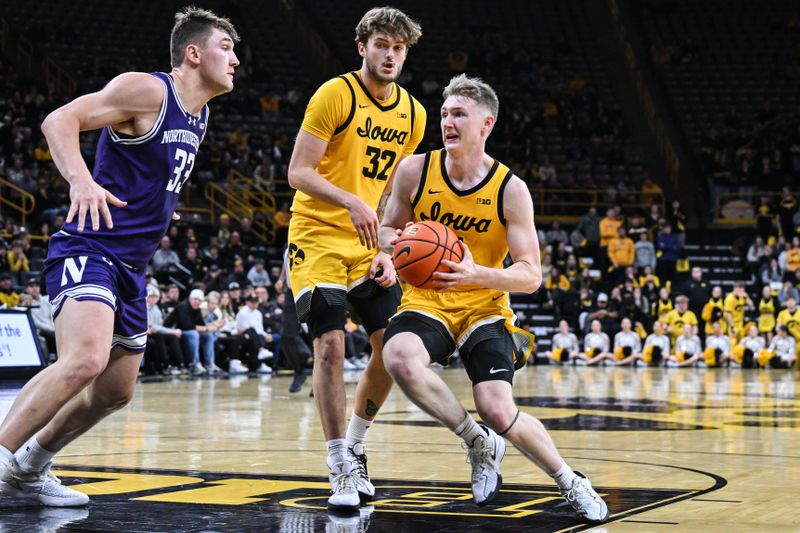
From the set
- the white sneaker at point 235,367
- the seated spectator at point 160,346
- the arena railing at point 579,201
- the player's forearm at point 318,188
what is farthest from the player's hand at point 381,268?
the arena railing at point 579,201

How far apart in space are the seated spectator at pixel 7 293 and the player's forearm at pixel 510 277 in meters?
13.2

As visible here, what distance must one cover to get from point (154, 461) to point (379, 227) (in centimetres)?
232

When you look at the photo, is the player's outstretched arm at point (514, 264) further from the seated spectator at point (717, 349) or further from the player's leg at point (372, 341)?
the seated spectator at point (717, 349)

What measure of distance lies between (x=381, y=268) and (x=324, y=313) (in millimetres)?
368

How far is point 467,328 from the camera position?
18.7 feet

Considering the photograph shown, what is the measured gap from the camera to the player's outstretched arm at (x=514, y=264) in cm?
524

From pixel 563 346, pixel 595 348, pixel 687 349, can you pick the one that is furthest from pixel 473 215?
pixel 563 346

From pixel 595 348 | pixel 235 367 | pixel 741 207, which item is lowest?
pixel 235 367

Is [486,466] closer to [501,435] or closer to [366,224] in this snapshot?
Answer: [501,435]

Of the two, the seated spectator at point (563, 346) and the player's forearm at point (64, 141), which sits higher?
the player's forearm at point (64, 141)

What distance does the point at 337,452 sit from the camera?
5875 mm

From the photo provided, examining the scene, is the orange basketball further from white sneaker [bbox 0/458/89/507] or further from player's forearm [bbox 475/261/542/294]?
white sneaker [bbox 0/458/89/507]

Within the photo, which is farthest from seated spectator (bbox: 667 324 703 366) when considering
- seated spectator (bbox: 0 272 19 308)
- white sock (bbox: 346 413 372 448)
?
white sock (bbox: 346 413 372 448)

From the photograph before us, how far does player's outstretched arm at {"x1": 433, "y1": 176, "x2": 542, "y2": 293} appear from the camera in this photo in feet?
17.2
